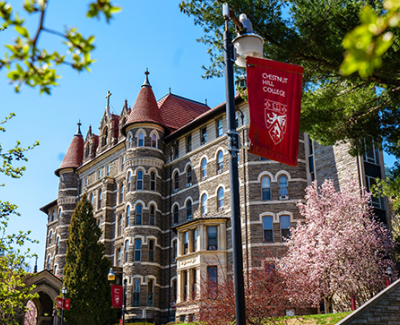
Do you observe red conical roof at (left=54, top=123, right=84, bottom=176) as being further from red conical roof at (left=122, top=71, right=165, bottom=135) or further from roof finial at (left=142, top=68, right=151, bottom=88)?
roof finial at (left=142, top=68, right=151, bottom=88)

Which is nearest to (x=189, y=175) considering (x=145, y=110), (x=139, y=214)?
(x=139, y=214)

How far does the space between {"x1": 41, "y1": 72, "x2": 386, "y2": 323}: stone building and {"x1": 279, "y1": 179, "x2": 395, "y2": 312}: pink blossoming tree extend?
2254 mm

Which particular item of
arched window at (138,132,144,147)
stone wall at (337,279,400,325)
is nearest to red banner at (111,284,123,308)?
arched window at (138,132,144,147)

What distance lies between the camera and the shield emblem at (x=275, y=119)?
873 centimetres

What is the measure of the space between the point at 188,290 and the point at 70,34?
101 ft

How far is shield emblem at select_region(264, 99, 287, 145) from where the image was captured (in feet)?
28.7

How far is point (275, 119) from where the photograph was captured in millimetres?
8844

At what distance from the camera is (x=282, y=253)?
102ft

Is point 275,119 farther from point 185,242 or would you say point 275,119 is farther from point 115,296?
point 185,242

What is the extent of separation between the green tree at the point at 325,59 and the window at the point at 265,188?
16066 mm

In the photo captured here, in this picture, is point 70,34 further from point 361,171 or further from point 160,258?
point 160,258

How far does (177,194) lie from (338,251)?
15883 mm

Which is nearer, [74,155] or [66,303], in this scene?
[66,303]

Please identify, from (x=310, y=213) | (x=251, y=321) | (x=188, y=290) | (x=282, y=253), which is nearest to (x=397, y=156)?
(x=251, y=321)
